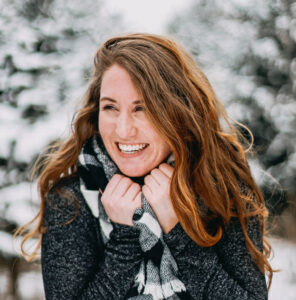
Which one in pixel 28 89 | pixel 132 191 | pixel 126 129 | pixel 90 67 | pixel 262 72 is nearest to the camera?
pixel 126 129

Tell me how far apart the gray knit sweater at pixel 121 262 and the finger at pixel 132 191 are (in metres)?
0.13

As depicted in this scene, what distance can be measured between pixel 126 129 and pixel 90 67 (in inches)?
82.9

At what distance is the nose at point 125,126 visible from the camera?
5.13 ft

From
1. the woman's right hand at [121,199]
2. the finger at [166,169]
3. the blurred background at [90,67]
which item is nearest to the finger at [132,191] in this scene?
the woman's right hand at [121,199]

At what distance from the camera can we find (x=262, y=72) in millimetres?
4094

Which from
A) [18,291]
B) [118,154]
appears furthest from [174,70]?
[18,291]

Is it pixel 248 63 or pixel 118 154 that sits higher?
pixel 248 63

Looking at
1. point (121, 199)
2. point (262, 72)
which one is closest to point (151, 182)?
point (121, 199)

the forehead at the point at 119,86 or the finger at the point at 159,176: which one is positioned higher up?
the forehead at the point at 119,86

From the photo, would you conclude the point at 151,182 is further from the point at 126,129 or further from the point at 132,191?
the point at 126,129

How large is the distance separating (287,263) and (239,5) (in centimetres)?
261

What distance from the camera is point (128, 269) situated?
64.2 inches

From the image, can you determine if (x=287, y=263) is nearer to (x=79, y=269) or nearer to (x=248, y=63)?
(x=248, y=63)

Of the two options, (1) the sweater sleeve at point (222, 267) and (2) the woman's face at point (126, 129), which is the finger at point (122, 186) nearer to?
(2) the woman's face at point (126, 129)
